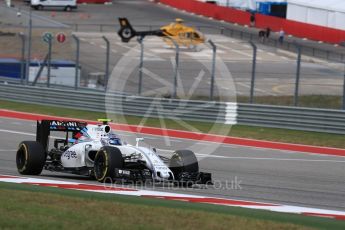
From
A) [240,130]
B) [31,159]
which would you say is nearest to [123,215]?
[31,159]

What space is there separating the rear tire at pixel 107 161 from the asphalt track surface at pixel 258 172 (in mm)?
564

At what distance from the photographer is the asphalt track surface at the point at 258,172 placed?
49.5 feet

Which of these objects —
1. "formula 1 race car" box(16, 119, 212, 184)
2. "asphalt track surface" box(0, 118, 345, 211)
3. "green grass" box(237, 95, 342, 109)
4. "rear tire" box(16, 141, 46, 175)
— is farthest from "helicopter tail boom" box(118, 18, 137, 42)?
"rear tire" box(16, 141, 46, 175)

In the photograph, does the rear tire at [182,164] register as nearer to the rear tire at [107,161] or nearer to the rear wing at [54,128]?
the rear tire at [107,161]

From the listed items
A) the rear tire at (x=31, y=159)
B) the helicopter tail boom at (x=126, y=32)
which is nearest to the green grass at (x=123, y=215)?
the rear tire at (x=31, y=159)

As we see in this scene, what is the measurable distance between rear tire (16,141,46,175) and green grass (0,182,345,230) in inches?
126

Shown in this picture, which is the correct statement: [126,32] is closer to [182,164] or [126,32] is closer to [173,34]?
[173,34]

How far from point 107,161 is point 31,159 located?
1793mm

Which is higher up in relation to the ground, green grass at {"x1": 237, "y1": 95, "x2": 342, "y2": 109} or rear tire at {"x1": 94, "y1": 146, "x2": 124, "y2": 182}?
green grass at {"x1": 237, "y1": 95, "x2": 342, "y2": 109}

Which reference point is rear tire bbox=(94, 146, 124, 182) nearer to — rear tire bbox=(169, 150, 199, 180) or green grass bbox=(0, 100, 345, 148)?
rear tire bbox=(169, 150, 199, 180)

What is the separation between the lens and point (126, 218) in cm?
1103

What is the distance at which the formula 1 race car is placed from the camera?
15.3m

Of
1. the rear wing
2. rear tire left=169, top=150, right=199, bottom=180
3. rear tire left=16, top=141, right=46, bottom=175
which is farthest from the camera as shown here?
the rear wing

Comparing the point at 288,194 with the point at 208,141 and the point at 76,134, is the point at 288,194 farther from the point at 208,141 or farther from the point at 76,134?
the point at 208,141
